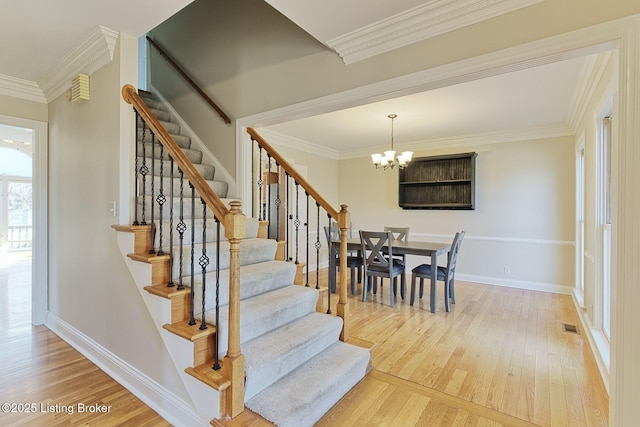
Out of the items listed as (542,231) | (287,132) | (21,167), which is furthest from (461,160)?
(21,167)

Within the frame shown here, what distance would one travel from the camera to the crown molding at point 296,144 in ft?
17.3

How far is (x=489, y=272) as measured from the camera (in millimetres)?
5289

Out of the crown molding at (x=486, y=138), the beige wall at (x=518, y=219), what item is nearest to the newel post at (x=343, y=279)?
the beige wall at (x=518, y=219)

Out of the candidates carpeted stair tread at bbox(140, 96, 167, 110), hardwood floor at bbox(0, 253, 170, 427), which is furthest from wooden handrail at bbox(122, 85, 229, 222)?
carpeted stair tread at bbox(140, 96, 167, 110)

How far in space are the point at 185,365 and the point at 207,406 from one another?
0.27 m

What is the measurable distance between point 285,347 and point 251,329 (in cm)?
26

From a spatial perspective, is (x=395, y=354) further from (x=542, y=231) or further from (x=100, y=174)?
(x=542, y=231)

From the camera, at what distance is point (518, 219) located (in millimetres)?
5043

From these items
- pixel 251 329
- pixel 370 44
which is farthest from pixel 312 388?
pixel 370 44

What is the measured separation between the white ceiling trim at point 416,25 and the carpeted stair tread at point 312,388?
220cm

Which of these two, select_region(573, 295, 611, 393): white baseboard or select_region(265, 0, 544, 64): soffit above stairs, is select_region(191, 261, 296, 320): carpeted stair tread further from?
select_region(573, 295, 611, 393): white baseboard

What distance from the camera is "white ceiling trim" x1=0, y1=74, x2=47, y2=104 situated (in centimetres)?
312

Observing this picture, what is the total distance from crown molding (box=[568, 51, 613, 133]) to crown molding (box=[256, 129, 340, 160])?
398 centimetres

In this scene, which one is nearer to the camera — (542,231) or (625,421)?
(625,421)
